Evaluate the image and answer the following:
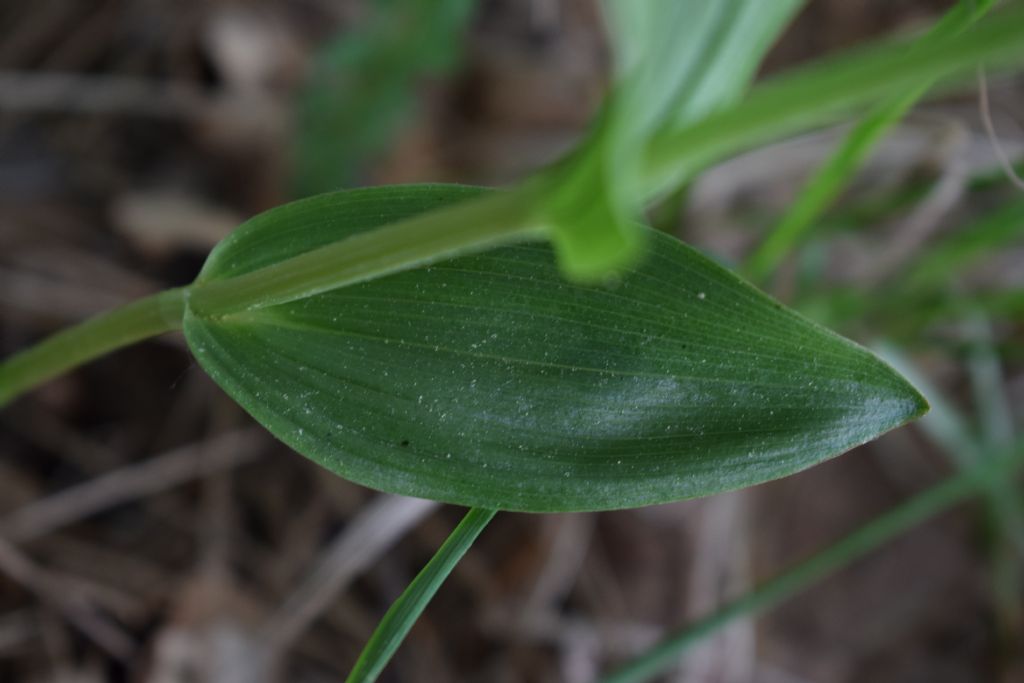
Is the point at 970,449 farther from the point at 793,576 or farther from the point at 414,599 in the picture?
the point at 414,599

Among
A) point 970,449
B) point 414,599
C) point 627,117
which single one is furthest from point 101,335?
point 970,449

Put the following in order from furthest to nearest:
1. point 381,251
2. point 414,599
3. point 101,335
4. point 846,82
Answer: point 101,335 < point 414,599 < point 381,251 < point 846,82

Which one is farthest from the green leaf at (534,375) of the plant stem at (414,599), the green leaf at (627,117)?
the green leaf at (627,117)

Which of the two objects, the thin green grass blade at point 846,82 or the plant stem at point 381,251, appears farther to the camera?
the plant stem at point 381,251

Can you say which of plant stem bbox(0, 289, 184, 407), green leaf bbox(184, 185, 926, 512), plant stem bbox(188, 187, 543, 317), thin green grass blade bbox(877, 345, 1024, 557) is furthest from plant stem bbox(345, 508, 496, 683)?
thin green grass blade bbox(877, 345, 1024, 557)

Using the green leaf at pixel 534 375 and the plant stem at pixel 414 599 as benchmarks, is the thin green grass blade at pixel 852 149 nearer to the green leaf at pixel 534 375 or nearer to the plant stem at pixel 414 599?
the green leaf at pixel 534 375

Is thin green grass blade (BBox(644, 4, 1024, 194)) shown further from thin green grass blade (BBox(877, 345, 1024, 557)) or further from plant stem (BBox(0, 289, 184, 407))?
thin green grass blade (BBox(877, 345, 1024, 557))
